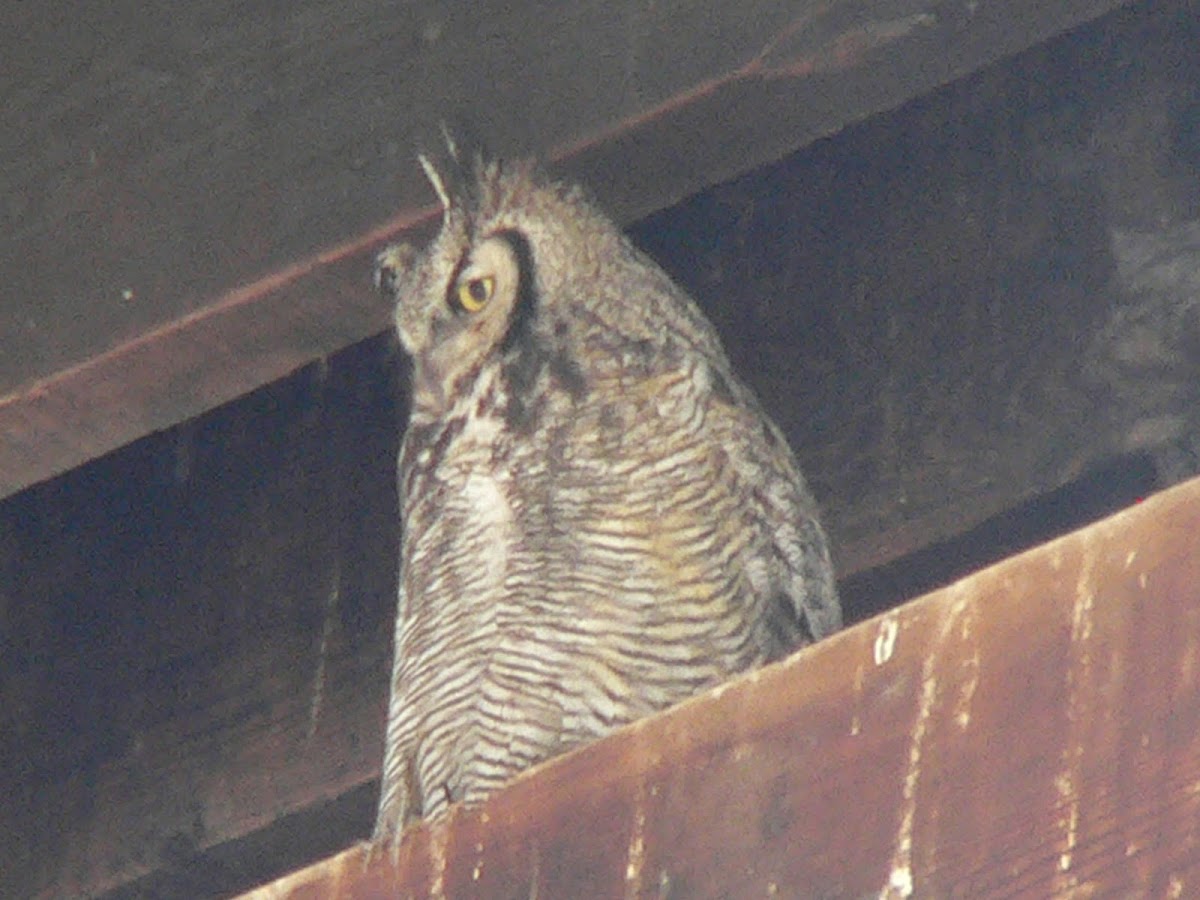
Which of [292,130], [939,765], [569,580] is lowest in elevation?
[939,765]

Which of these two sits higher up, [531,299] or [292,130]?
[531,299]

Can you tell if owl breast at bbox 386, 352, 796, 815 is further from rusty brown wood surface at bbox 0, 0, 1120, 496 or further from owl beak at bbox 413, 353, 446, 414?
rusty brown wood surface at bbox 0, 0, 1120, 496

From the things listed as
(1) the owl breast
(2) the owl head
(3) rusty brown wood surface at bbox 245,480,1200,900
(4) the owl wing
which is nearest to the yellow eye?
(2) the owl head

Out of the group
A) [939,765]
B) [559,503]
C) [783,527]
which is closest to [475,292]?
[559,503]

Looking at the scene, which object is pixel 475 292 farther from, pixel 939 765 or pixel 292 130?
pixel 939 765

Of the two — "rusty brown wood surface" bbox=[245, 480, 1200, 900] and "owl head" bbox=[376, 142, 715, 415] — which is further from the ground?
"owl head" bbox=[376, 142, 715, 415]

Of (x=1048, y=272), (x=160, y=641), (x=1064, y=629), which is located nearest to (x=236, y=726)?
Result: (x=160, y=641)
